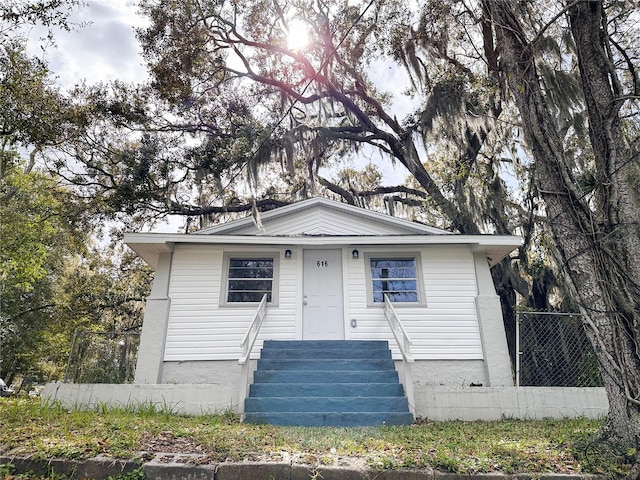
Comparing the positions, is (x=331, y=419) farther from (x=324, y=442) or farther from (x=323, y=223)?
(x=323, y=223)

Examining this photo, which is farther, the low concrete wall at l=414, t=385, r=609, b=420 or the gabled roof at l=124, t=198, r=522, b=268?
the gabled roof at l=124, t=198, r=522, b=268

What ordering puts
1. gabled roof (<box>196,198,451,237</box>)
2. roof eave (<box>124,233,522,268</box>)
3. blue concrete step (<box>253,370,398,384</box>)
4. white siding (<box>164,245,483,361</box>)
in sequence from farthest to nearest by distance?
gabled roof (<box>196,198,451,237</box>) < roof eave (<box>124,233,522,268</box>) < white siding (<box>164,245,483,361</box>) < blue concrete step (<box>253,370,398,384</box>)

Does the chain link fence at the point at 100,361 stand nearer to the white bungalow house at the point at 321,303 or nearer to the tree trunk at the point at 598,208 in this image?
the white bungalow house at the point at 321,303

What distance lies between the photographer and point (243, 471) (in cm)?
291

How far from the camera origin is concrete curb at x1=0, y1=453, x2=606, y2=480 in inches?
113

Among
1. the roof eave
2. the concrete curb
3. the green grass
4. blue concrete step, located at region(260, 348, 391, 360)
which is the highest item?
the roof eave

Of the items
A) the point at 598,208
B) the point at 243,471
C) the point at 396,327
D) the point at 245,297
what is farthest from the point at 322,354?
the point at 598,208

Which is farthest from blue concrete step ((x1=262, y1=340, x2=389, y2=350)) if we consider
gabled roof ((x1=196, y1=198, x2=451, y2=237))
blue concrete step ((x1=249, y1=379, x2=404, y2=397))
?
gabled roof ((x1=196, y1=198, x2=451, y2=237))

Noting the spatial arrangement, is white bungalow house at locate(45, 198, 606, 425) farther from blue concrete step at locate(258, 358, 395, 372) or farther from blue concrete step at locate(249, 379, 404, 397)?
blue concrete step at locate(249, 379, 404, 397)

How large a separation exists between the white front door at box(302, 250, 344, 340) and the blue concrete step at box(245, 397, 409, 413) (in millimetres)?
1992

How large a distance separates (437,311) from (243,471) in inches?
208

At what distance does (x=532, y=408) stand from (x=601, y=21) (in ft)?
17.4

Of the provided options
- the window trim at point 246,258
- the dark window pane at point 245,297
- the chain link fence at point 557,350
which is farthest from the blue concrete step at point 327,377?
the chain link fence at point 557,350

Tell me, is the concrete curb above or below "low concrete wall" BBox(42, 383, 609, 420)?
below
